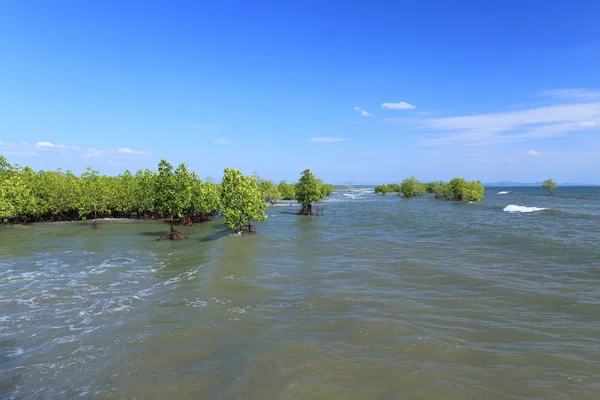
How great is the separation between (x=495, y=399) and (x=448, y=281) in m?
12.1

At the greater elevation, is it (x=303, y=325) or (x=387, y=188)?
(x=387, y=188)

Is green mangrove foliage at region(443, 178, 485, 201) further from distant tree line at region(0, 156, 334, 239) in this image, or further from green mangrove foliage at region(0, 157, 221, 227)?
green mangrove foliage at region(0, 157, 221, 227)

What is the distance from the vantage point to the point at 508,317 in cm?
1445

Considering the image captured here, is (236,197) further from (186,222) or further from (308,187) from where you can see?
(308,187)

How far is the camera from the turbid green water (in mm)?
9539

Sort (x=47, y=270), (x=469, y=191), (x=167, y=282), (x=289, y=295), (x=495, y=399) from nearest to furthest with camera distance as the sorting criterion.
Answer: (x=495, y=399) → (x=289, y=295) → (x=167, y=282) → (x=47, y=270) → (x=469, y=191)

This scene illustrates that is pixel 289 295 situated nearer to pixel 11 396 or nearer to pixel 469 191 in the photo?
pixel 11 396

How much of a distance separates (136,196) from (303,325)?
179 ft

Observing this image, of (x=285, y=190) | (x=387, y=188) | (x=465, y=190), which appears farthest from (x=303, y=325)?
(x=387, y=188)

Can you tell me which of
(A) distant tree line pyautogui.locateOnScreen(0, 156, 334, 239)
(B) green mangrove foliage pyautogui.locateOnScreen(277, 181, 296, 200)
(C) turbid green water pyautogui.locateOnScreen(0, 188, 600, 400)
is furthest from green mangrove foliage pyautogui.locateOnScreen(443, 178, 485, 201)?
(C) turbid green water pyautogui.locateOnScreen(0, 188, 600, 400)

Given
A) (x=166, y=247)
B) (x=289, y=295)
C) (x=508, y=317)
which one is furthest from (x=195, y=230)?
(x=508, y=317)

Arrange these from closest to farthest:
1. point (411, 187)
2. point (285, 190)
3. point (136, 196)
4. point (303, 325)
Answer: point (303, 325), point (136, 196), point (285, 190), point (411, 187)

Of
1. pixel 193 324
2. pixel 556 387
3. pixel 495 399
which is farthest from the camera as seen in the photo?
pixel 193 324

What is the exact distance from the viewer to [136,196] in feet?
194
